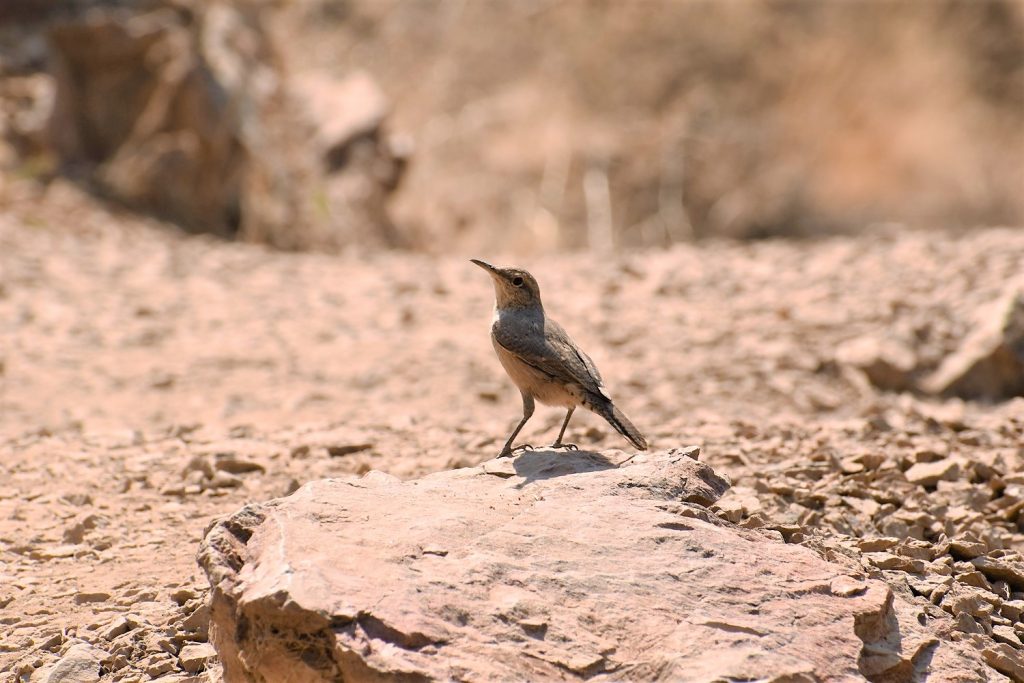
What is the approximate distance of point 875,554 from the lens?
4.50 m

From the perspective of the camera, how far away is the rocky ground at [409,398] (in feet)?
14.6

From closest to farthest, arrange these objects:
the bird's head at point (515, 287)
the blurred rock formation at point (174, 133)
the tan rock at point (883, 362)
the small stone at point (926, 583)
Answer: the small stone at point (926, 583), the bird's head at point (515, 287), the tan rock at point (883, 362), the blurred rock formation at point (174, 133)

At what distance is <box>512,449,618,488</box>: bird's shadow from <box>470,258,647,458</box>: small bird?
16 centimetres

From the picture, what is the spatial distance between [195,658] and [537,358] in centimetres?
184

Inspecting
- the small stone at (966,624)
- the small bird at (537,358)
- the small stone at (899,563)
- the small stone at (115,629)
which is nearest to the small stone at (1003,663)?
the small stone at (966,624)

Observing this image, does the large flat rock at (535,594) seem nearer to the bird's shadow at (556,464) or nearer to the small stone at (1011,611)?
the bird's shadow at (556,464)

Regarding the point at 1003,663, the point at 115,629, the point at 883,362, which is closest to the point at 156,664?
the point at 115,629

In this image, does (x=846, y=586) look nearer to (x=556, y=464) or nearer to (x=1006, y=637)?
(x=1006, y=637)

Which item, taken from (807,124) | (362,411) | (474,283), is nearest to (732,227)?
(807,124)

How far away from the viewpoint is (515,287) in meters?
5.22

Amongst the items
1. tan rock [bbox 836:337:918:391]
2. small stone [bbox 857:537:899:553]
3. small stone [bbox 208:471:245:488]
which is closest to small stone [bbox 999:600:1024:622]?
small stone [bbox 857:537:899:553]

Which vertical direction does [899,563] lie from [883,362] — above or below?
below

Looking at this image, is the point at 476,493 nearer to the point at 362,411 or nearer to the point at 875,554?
the point at 875,554

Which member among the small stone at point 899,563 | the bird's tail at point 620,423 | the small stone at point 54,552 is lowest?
the small stone at point 54,552
